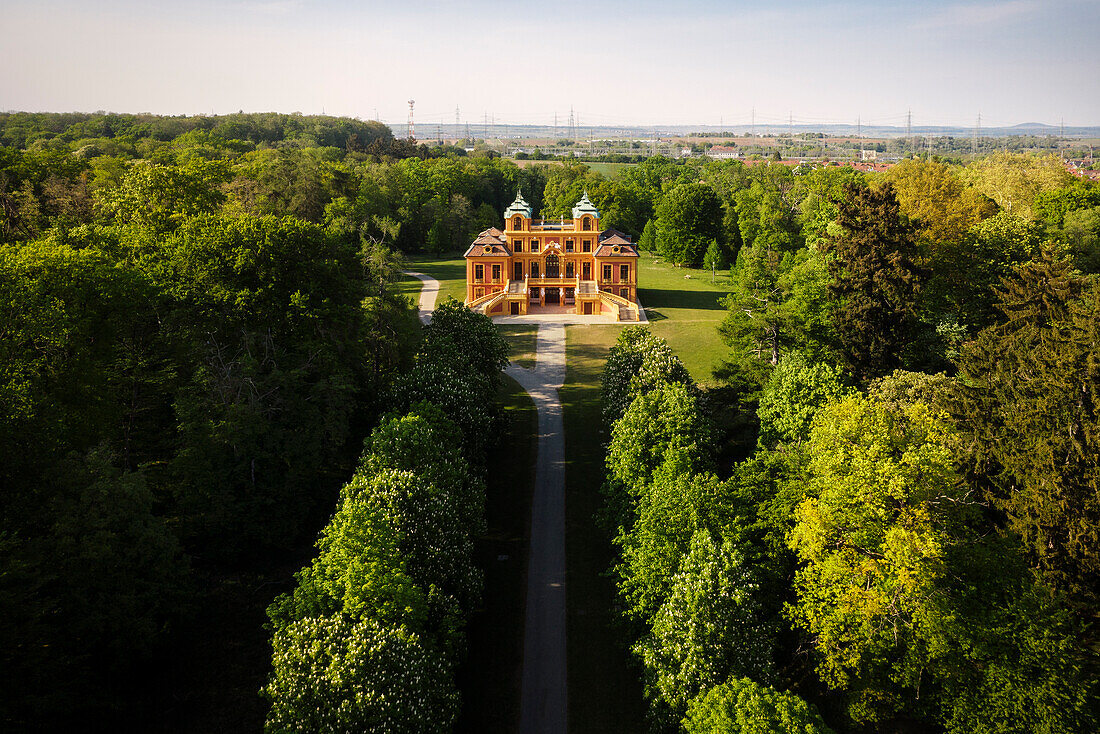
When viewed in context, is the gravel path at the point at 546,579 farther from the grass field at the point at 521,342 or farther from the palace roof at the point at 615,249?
the palace roof at the point at 615,249

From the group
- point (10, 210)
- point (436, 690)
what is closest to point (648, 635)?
→ point (436, 690)

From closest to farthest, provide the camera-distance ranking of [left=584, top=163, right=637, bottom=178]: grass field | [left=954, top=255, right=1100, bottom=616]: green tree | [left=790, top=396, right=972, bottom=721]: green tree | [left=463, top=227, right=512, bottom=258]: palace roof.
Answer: [left=790, top=396, right=972, bottom=721]: green tree → [left=954, top=255, right=1100, bottom=616]: green tree → [left=463, top=227, right=512, bottom=258]: palace roof → [left=584, top=163, right=637, bottom=178]: grass field

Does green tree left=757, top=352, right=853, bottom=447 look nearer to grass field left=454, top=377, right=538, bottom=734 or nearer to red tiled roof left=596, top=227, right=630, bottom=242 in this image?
grass field left=454, top=377, right=538, bottom=734

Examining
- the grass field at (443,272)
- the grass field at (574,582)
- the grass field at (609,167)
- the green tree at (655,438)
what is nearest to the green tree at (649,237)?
the grass field at (443,272)

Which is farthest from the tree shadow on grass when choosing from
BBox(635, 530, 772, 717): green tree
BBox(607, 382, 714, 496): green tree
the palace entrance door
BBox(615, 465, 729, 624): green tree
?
BBox(635, 530, 772, 717): green tree

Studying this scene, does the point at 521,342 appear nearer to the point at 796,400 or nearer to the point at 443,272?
the point at 443,272

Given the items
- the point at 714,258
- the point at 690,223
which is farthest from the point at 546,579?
the point at 690,223
